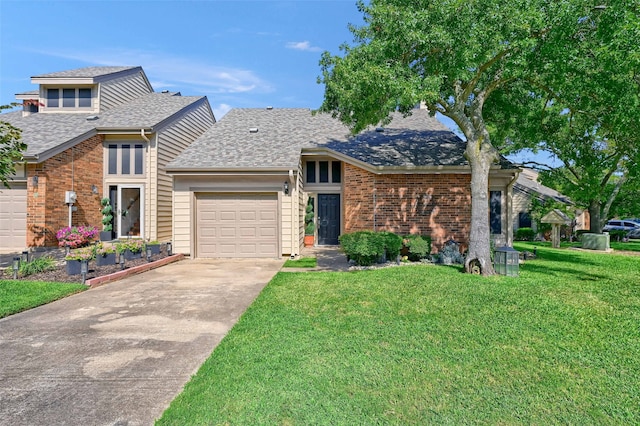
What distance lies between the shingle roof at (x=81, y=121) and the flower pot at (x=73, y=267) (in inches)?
230

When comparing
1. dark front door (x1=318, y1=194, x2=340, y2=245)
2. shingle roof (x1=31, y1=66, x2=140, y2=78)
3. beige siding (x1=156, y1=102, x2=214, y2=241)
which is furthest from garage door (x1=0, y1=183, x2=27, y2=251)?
dark front door (x1=318, y1=194, x2=340, y2=245)

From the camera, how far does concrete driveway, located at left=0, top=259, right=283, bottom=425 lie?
8.80 ft

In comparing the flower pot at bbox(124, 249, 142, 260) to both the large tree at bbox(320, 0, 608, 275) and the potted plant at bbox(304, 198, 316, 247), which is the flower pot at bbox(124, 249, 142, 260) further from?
the large tree at bbox(320, 0, 608, 275)

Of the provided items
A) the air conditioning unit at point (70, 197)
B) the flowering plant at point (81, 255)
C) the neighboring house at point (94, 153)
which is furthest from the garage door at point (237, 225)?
the air conditioning unit at point (70, 197)

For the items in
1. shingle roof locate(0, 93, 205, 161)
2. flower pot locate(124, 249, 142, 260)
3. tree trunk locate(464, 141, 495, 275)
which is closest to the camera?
tree trunk locate(464, 141, 495, 275)

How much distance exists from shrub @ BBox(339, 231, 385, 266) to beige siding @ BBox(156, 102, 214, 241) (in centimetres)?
809

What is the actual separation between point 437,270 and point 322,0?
9342 millimetres

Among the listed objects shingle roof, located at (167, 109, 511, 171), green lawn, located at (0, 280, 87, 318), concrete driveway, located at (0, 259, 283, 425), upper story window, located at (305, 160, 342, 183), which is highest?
shingle roof, located at (167, 109, 511, 171)

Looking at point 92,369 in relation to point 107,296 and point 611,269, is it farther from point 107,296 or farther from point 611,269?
point 611,269

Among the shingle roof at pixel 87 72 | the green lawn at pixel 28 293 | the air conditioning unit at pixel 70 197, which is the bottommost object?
the green lawn at pixel 28 293

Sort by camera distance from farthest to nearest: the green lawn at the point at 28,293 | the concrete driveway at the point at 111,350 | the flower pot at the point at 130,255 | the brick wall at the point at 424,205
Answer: the brick wall at the point at 424,205
the flower pot at the point at 130,255
the green lawn at the point at 28,293
the concrete driveway at the point at 111,350

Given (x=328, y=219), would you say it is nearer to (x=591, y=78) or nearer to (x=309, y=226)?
(x=309, y=226)

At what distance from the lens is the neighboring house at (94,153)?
1126cm

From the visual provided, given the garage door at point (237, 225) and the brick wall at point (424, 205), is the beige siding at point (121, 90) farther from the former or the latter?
the brick wall at point (424, 205)
